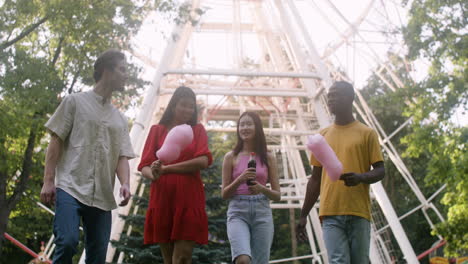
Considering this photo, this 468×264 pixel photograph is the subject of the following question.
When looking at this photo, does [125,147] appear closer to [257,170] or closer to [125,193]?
[125,193]

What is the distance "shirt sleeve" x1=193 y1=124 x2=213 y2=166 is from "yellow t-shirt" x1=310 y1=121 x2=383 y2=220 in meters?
0.89

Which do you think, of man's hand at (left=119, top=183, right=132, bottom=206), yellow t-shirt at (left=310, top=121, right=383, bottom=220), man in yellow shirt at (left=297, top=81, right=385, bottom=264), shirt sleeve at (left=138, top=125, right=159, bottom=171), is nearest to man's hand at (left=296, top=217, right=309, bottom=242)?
man in yellow shirt at (left=297, top=81, right=385, bottom=264)

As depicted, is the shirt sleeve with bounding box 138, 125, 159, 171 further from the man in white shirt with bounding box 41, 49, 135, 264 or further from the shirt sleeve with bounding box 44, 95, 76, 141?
the shirt sleeve with bounding box 44, 95, 76, 141

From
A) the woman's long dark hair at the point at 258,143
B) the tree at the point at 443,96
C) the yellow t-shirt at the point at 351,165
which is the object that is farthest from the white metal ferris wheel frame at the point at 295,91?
the yellow t-shirt at the point at 351,165

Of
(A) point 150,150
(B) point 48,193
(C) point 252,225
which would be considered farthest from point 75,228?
(C) point 252,225

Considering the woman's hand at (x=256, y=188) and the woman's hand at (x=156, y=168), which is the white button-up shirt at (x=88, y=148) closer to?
the woman's hand at (x=156, y=168)

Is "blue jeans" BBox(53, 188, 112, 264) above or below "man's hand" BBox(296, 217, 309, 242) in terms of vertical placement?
below

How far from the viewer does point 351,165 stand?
384 cm

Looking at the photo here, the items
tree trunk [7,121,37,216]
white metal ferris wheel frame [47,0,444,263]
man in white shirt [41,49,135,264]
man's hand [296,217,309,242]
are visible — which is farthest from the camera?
tree trunk [7,121,37,216]

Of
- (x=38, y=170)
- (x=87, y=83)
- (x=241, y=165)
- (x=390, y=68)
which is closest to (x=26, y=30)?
(x=87, y=83)

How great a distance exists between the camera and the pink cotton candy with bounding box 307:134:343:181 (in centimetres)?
362

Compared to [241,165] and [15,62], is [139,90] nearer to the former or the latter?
[15,62]

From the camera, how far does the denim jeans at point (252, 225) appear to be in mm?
4219

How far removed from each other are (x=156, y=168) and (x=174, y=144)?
0.71 feet
